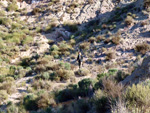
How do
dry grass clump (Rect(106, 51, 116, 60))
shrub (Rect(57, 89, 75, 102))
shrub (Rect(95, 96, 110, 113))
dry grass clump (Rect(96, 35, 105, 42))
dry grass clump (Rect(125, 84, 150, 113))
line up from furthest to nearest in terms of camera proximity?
1. dry grass clump (Rect(96, 35, 105, 42))
2. dry grass clump (Rect(106, 51, 116, 60))
3. shrub (Rect(57, 89, 75, 102))
4. shrub (Rect(95, 96, 110, 113))
5. dry grass clump (Rect(125, 84, 150, 113))

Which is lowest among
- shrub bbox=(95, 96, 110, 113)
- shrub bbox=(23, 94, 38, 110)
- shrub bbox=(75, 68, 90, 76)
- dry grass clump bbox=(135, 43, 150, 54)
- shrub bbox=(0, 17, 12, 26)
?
shrub bbox=(23, 94, 38, 110)

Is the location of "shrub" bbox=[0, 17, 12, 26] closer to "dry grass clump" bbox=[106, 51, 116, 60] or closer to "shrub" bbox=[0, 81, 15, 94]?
"shrub" bbox=[0, 81, 15, 94]

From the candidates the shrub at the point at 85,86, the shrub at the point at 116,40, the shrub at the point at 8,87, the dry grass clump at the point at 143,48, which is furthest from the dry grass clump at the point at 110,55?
the shrub at the point at 8,87

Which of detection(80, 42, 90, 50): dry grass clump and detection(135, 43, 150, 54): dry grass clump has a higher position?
detection(80, 42, 90, 50): dry grass clump

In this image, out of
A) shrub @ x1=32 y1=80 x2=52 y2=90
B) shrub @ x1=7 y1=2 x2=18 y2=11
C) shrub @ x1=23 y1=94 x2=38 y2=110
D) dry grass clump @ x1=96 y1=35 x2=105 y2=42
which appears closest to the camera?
shrub @ x1=23 y1=94 x2=38 y2=110

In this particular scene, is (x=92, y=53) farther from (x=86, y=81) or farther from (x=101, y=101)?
(x=101, y=101)

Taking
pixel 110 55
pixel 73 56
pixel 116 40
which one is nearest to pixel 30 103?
pixel 110 55

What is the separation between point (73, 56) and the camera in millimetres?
16781

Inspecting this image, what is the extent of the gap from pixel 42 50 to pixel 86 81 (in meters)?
11.9

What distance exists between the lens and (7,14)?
2770 centimetres

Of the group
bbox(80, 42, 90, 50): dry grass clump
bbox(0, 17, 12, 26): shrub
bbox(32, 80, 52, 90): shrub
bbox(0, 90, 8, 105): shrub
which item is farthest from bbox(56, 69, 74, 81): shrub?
bbox(0, 17, 12, 26): shrub

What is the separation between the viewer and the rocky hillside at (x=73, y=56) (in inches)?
232

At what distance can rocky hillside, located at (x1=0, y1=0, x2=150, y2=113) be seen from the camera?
5905 millimetres

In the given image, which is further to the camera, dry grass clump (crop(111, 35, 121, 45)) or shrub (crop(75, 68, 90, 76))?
dry grass clump (crop(111, 35, 121, 45))
